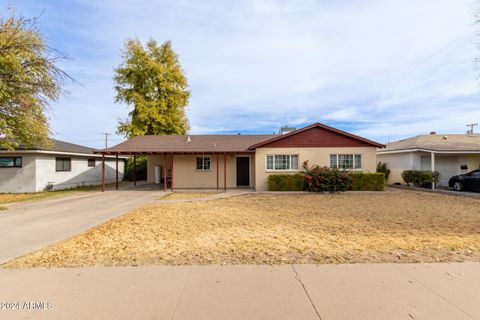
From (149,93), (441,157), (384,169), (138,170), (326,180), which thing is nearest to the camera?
(326,180)

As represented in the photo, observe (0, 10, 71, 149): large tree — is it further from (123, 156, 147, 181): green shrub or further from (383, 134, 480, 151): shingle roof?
(383, 134, 480, 151): shingle roof

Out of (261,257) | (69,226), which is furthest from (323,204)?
(69,226)

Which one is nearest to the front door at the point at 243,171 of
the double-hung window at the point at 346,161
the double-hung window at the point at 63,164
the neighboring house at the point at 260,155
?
the neighboring house at the point at 260,155

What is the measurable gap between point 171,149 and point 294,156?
783 cm

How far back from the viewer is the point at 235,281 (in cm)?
380

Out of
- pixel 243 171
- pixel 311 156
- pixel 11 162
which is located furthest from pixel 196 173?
pixel 11 162

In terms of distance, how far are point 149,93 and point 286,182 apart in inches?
791

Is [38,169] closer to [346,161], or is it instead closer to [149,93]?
[149,93]

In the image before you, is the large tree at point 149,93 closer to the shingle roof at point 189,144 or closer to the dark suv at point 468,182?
the shingle roof at point 189,144

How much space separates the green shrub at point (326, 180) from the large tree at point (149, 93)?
18.4 meters

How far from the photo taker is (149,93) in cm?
2873

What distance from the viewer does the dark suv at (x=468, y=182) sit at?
15172mm

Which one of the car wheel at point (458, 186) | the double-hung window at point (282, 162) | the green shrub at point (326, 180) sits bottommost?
the car wheel at point (458, 186)

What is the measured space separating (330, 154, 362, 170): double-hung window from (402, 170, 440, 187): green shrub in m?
4.35
